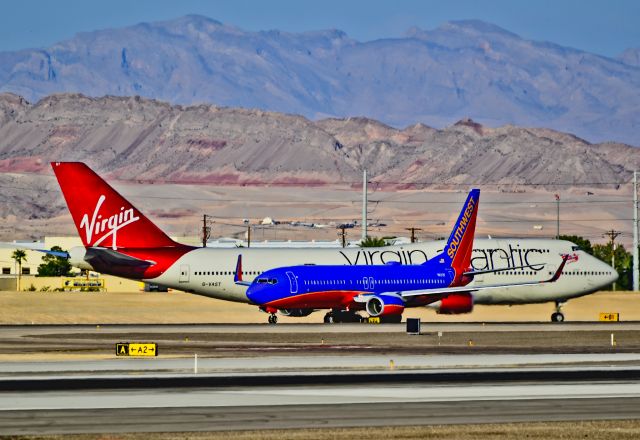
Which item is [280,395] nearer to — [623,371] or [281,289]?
[623,371]

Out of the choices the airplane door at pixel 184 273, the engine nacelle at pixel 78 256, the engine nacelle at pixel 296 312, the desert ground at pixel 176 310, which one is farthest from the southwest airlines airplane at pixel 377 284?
the engine nacelle at pixel 78 256

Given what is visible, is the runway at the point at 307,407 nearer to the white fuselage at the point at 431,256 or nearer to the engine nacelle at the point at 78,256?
the engine nacelle at the point at 78,256

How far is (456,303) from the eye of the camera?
267 ft

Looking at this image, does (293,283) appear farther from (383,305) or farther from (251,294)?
(383,305)

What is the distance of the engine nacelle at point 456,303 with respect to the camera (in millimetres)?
81125

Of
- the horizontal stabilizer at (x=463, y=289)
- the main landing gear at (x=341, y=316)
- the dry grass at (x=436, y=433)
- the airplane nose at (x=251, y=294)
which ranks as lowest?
the dry grass at (x=436, y=433)

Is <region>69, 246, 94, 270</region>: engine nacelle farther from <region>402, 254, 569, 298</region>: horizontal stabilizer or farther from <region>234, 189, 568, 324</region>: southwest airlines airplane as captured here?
<region>402, 254, 569, 298</region>: horizontal stabilizer

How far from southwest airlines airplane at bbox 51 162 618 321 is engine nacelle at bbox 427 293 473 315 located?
62 mm

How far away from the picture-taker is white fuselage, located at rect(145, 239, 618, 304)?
82.2 meters

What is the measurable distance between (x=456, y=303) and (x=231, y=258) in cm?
1439

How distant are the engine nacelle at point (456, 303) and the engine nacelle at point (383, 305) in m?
2.91

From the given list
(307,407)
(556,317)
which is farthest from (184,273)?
(307,407)

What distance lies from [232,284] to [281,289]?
236 inches

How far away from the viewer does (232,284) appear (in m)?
82.2
